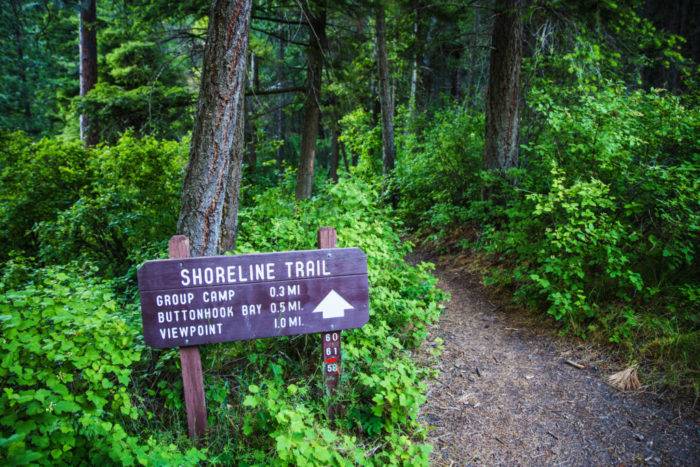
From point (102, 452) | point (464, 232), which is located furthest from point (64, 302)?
point (464, 232)

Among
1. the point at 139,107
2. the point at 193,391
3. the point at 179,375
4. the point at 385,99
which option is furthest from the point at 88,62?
the point at 193,391

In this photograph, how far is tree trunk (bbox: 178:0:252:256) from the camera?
4.11 metres

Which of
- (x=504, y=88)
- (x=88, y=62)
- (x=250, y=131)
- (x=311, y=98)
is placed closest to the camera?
(x=504, y=88)

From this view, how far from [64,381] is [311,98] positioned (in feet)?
27.5

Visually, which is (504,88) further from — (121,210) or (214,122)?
(121,210)

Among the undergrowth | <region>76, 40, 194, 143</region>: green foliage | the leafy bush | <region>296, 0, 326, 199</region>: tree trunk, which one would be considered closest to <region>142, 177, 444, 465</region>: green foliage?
the undergrowth

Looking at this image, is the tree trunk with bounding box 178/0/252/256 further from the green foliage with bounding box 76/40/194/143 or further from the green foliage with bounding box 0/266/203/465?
the green foliage with bounding box 76/40/194/143

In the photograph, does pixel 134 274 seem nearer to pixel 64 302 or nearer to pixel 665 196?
pixel 64 302

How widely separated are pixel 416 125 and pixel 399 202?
3969mm

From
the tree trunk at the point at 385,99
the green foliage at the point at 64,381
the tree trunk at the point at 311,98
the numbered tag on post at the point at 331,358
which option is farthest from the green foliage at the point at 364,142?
the green foliage at the point at 64,381

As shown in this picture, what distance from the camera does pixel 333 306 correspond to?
3.36 metres

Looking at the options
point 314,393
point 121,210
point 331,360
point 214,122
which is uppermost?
point 214,122

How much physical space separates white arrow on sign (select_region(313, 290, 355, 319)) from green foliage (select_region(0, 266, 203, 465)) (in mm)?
1330

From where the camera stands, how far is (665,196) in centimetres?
487
